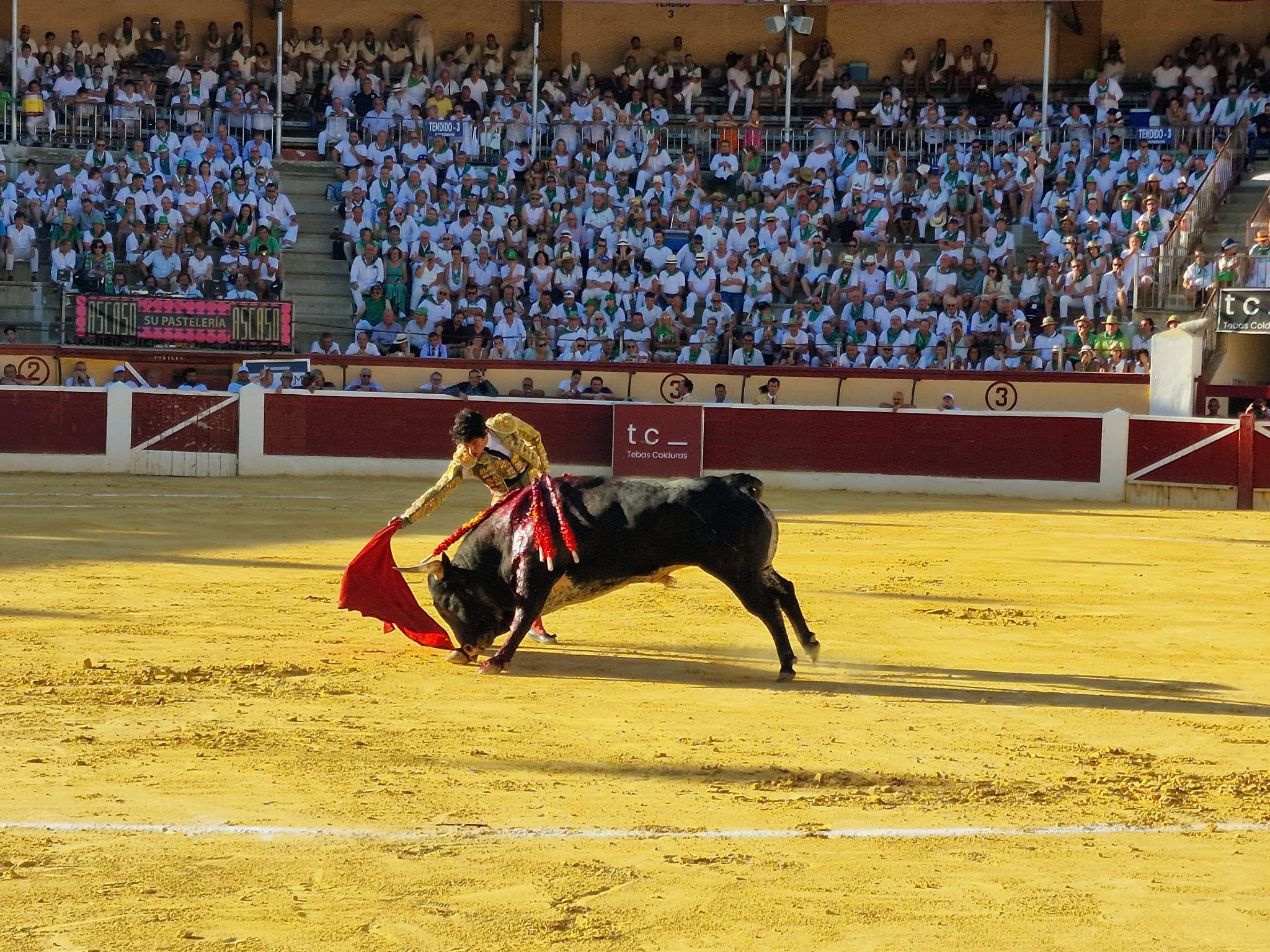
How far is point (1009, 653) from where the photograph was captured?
8.25m

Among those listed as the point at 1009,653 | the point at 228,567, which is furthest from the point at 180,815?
the point at 228,567

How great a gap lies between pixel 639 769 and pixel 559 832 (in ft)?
2.76

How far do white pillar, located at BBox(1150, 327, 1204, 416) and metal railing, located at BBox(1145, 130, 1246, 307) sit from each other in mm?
1234

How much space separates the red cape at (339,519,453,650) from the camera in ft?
26.0

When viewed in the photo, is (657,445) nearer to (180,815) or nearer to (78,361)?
(78,361)

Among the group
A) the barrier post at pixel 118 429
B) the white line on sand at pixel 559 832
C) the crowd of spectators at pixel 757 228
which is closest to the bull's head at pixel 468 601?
the white line on sand at pixel 559 832

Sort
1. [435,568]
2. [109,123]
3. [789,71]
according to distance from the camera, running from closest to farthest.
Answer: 1. [435,568]
2. [109,123]
3. [789,71]

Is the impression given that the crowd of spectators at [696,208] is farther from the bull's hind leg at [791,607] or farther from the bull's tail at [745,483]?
the bull's tail at [745,483]

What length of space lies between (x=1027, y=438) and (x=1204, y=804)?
12078 mm

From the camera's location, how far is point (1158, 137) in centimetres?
2092

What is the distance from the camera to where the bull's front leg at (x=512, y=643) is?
7.36 meters

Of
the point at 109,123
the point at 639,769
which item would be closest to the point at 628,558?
the point at 639,769

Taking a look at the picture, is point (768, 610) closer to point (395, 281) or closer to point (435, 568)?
point (435, 568)

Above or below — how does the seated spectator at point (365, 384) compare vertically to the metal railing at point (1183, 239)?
below
